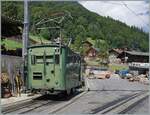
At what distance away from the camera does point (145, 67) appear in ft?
338

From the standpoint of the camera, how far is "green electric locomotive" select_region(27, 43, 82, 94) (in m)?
24.0

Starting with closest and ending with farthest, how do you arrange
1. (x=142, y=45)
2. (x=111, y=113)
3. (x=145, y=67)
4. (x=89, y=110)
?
(x=111, y=113), (x=89, y=110), (x=145, y=67), (x=142, y=45)

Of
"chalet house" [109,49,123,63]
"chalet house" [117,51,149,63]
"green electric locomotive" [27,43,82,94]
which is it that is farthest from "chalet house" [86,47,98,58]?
"green electric locomotive" [27,43,82,94]

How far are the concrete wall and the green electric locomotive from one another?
1.99m

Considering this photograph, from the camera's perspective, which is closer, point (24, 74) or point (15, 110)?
point (15, 110)

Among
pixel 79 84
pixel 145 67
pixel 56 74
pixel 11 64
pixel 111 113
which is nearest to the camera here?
pixel 111 113

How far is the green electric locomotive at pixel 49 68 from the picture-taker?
24.0 metres

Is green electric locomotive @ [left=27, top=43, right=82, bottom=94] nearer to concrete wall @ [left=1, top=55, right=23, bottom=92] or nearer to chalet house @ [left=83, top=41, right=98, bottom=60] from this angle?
concrete wall @ [left=1, top=55, right=23, bottom=92]

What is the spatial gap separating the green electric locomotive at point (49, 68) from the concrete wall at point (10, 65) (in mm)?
1991

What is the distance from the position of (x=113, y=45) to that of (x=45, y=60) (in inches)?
5270

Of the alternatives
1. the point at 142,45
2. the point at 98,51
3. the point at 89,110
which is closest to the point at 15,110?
the point at 89,110

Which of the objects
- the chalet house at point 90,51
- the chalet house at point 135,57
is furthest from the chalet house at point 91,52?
the chalet house at point 135,57

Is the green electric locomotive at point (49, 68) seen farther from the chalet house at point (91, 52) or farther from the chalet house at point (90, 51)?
the chalet house at point (91, 52)

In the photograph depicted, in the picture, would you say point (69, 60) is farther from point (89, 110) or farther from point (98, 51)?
point (98, 51)
